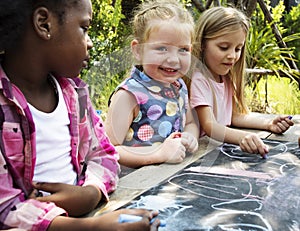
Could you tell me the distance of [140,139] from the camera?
151 centimetres

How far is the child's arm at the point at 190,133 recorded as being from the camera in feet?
4.86

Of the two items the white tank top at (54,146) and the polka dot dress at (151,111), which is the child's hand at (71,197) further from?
the polka dot dress at (151,111)

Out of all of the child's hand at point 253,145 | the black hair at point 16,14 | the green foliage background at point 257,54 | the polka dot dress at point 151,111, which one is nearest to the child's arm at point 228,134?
the child's hand at point 253,145

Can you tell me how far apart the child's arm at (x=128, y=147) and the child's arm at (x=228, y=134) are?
267 millimetres

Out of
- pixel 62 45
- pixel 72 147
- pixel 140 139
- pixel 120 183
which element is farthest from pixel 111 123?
pixel 62 45

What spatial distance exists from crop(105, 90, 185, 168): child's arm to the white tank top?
1.26ft

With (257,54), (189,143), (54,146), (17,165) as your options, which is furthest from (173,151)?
(257,54)

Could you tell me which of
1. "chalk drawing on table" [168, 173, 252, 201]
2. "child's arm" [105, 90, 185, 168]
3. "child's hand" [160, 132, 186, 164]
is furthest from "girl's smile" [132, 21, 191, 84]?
"chalk drawing on table" [168, 173, 252, 201]

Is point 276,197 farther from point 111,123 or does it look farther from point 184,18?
point 184,18

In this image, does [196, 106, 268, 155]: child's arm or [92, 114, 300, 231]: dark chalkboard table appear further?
[196, 106, 268, 155]: child's arm

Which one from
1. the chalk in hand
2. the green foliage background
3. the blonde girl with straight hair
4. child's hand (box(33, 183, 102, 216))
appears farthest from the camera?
the green foliage background

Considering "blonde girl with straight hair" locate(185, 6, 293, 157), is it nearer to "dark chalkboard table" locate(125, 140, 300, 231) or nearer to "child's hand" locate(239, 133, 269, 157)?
"child's hand" locate(239, 133, 269, 157)

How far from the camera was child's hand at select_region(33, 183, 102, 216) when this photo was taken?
3.03ft

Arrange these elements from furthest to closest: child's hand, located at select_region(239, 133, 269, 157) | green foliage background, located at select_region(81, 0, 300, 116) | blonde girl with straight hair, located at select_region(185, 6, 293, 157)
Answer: green foliage background, located at select_region(81, 0, 300, 116) → blonde girl with straight hair, located at select_region(185, 6, 293, 157) → child's hand, located at select_region(239, 133, 269, 157)
